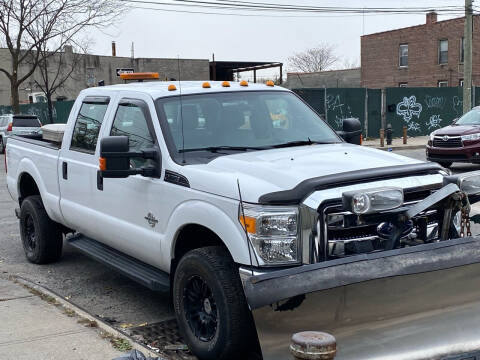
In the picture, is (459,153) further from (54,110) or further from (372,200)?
(54,110)

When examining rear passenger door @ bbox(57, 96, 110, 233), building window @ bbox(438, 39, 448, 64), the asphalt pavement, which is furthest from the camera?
building window @ bbox(438, 39, 448, 64)

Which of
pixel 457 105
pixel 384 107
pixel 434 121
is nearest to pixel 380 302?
pixel 384 107

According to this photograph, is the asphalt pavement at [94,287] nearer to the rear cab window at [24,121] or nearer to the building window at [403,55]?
the rear cab window at [24,121]

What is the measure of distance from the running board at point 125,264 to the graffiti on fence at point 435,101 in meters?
25.3

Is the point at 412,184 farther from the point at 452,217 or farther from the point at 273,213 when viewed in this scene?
the point at 273,213

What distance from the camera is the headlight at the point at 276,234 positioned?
379 centimetres

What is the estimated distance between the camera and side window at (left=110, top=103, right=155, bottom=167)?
5.17m

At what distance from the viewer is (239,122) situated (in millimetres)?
5254

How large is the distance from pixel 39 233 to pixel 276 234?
4.14 m

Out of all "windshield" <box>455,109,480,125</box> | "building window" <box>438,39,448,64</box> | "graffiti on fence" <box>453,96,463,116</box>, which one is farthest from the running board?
"building window" <box>438,39,448,64</box>

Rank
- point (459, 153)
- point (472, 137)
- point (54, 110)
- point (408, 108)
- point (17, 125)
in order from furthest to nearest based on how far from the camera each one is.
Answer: point (54, 110) → point (408, 108) → point (17, 125) → point (459, 153) → point (472, 137)

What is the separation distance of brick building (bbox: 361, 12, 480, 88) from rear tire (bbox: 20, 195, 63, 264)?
37191 mm

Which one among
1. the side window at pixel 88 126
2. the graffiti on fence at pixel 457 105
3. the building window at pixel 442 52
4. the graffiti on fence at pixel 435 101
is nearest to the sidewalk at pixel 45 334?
the side window at pixel 88 126

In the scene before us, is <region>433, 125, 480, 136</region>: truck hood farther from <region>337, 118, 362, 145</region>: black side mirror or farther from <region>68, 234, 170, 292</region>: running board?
<region>68, 234, 170, 292</region>: running board
